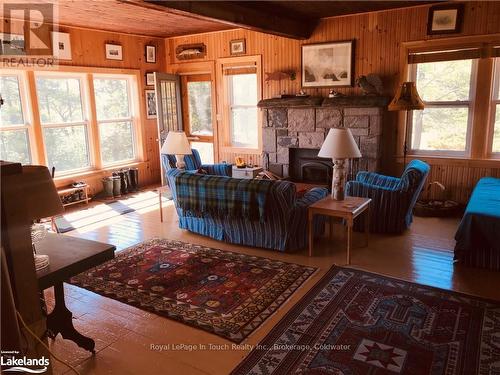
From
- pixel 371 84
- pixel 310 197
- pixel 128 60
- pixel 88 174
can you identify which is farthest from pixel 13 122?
pixel 371 84

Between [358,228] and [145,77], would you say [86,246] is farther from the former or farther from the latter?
[145,77]

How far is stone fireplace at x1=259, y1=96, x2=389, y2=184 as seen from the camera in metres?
5.79

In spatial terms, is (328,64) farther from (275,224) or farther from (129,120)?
(129,120)

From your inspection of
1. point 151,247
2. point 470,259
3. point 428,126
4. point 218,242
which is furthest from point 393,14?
point 151,247

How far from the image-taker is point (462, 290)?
10.8 feet

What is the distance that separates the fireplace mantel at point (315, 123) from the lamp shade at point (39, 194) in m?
4.82

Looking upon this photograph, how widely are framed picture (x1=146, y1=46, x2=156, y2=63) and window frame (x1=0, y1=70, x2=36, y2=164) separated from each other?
249 cm

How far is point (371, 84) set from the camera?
586 centimetres

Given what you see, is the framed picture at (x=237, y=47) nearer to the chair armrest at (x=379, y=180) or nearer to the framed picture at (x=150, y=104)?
the framed picture at (x=150, y=104)

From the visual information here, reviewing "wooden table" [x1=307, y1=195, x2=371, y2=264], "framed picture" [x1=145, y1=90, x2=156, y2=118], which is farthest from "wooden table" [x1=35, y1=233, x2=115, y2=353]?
"framed picture" [x1=145, y1=90, x2=156, y2=118]

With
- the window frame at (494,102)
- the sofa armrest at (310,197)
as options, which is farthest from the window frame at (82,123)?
the window frame at (494,102)

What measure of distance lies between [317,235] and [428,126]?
257 cm

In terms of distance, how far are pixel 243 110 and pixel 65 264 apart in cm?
569

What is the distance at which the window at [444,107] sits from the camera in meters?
5.43
